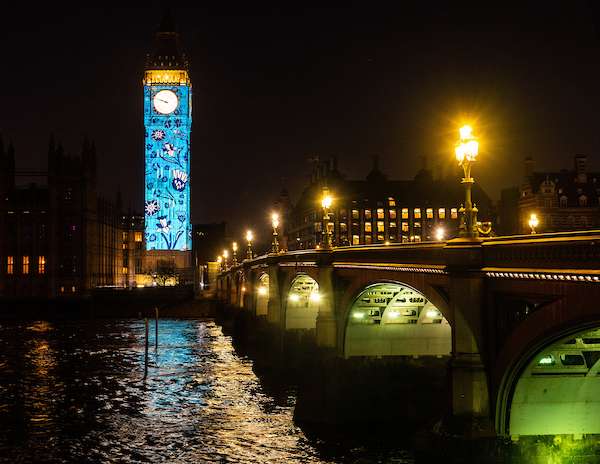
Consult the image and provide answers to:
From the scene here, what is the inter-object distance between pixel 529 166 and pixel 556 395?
9813cm

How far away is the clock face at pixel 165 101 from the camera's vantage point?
147875 mm

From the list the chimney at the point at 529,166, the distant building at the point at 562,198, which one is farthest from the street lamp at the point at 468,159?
the chimney at the point at 529,166

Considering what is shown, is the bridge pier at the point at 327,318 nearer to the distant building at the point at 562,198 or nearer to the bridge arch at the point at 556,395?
the bridge arch at the point at 556,395

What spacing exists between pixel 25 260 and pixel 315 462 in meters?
127

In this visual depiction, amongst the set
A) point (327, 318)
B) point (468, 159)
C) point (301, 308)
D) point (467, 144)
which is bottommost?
point (301, 308)

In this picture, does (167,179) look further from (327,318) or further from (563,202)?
(327,318)

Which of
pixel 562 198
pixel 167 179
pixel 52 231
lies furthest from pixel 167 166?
pixel 562 198

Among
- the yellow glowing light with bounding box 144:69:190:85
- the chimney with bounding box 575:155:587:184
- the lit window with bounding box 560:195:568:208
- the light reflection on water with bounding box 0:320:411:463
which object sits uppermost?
the yellow glowing light with bounding box 144:69:190:85

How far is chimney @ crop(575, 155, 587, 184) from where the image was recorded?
372 feet

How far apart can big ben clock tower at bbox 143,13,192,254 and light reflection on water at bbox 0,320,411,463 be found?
70062 millimetres

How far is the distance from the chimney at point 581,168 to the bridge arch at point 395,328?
7993 centimetres

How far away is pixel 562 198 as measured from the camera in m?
111

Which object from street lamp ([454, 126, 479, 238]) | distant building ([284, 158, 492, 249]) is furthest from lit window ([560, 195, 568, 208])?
street lamp ([454, 126, 479, 238])

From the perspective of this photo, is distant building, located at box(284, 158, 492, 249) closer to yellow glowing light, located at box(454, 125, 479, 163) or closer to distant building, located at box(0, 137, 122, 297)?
distant building, located at box(0, 137, 122, 297)
